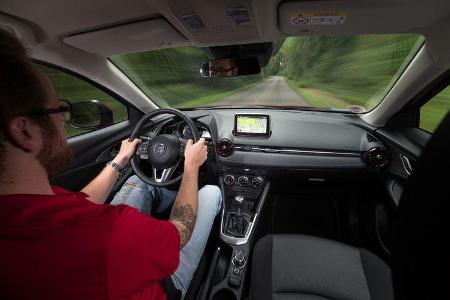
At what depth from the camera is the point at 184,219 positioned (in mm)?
A: 1555

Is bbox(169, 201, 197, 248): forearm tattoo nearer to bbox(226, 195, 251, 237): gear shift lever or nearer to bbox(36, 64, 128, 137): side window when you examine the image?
bbox(226, 195, 251, 237): gear shift lever

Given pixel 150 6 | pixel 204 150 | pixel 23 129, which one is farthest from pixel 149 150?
pixel 23 129

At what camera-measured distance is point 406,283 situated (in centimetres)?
77

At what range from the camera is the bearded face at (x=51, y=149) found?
1080mm

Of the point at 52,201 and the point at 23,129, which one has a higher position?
the point at 23,129

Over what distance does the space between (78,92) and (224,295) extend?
238cm

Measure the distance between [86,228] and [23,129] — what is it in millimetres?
408

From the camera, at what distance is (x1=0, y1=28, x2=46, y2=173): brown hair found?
0.95 meters

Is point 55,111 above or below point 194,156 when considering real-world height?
above

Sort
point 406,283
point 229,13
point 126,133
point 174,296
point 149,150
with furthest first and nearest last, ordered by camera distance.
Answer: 1. point 126,133
2. point 149,150
3. point 229,13
4. point 174,296
5. point 406,283

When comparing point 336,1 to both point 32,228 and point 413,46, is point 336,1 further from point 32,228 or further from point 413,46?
point 32,228

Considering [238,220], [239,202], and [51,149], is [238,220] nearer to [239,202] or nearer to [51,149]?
[239,202]

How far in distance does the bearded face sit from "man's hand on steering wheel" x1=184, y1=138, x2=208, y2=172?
850 millimetres

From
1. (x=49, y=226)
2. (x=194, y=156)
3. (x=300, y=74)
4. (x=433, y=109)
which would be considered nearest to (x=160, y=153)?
(x=194, y=156)
